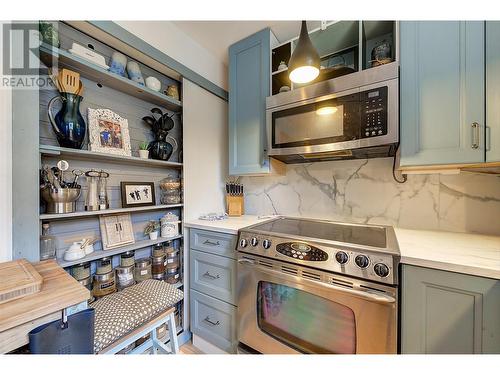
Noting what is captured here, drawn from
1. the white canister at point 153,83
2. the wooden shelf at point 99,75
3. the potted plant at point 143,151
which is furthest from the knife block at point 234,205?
the white canister at point 153,83

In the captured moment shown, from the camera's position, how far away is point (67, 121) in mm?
1060

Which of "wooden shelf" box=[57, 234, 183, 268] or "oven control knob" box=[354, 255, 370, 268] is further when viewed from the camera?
"wooden shelf" box=[57, 234, 183, 268]

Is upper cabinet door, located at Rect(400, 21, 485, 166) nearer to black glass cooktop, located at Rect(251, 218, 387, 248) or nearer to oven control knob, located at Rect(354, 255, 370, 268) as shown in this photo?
black glass cooktop, located at Rect(251, 218, 387, 248)

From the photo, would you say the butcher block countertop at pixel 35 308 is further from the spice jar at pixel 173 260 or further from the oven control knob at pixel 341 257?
the oven control knob at pixel 341 257

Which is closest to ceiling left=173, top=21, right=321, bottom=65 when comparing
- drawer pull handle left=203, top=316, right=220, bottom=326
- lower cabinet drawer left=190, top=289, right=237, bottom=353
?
lower cabinet drawer left=190, top=289, right=237, bottom=353

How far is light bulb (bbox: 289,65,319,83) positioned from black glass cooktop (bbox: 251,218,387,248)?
89 centimetres

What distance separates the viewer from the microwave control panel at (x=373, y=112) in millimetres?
1099

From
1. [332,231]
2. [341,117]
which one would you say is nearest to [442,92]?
[341,117]

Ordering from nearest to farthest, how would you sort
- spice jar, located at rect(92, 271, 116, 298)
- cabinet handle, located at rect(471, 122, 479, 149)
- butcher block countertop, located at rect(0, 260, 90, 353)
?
butcher block countertop, located at rect(0, 260, 90, 353) → cabinet handle, located at rect(471, 122, 479, 149) → spice jar, located at rect(92, 271, 116, 298)

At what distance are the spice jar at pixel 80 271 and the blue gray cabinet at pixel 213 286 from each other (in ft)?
2.08

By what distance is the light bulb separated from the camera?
1.02 meters

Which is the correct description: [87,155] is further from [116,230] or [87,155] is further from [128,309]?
[128,309]

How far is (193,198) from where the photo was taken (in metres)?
1.68
